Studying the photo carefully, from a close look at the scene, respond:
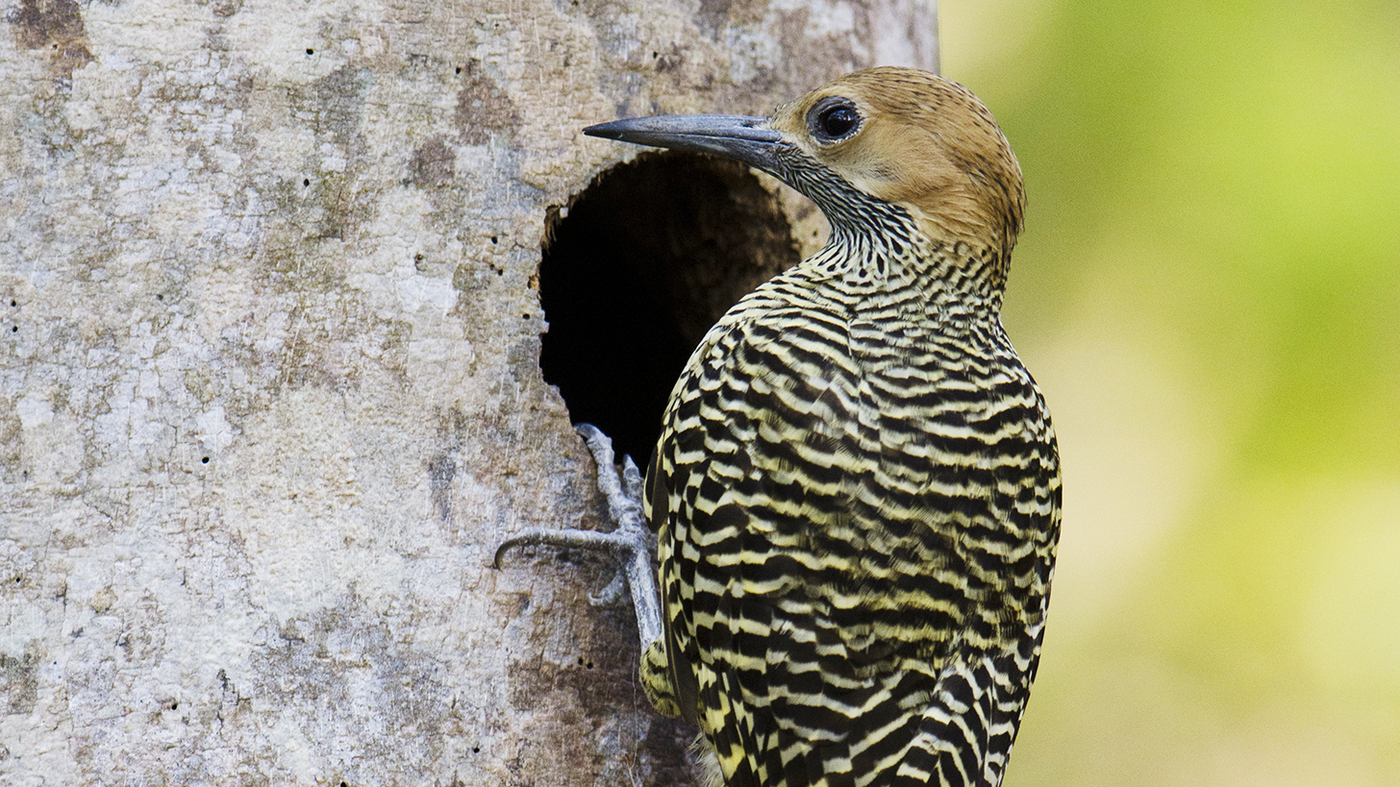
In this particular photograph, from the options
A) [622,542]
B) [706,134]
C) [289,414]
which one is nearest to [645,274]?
[706,134]

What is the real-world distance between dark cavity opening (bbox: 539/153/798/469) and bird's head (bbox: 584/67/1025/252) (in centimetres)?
24

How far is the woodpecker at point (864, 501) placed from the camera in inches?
107

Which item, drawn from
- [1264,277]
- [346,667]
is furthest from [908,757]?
[1264,277]

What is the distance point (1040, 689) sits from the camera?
23.3 ft

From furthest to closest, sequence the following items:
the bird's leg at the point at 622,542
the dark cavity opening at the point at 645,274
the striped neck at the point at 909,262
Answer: the dark cavity opening at the point at 645,274
the striped neck at the point at 909,262
the bird's leg at the point at 622,542

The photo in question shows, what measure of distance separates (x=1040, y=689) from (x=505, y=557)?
4.81 metres

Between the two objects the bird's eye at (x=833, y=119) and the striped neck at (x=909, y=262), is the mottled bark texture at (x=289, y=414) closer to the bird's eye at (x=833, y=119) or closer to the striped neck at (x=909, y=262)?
the bird's eye at (x=833, y=119)

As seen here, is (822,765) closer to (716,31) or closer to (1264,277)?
(716,31)

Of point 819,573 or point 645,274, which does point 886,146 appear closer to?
point 819,573

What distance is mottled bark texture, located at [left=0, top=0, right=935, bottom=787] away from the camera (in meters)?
2.67

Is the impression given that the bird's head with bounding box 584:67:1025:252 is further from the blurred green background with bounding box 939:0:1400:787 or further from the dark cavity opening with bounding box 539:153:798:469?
the blurred green background with bounding box 939:0:1400:787

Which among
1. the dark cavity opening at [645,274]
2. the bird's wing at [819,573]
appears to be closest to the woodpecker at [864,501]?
the bird's wing at [819,573]

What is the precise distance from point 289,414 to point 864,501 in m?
1.19

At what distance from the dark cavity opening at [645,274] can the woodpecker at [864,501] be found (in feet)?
1.72
